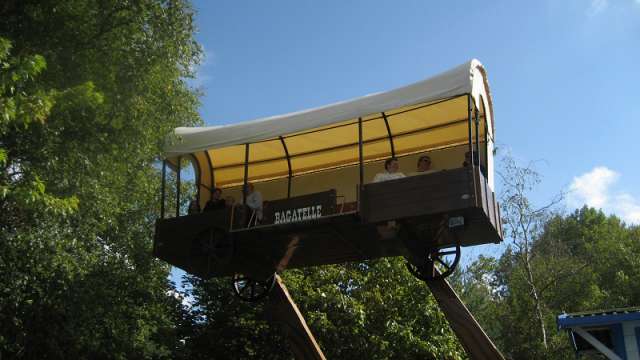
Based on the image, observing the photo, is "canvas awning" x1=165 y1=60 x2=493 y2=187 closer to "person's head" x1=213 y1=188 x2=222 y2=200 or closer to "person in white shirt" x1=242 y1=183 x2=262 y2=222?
"person's head" x1=213 y1=188 x2=222 y2=200

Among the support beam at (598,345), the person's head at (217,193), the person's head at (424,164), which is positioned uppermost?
the person's head at (217,193)

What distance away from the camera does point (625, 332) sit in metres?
10.2

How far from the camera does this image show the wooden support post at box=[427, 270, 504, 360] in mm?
9078

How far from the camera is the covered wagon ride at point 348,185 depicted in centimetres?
873

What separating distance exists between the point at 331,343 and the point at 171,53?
329 inches

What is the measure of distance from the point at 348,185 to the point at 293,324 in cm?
271

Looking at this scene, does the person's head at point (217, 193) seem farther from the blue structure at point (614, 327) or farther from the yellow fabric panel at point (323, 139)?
the blue structure at point (614, 327)

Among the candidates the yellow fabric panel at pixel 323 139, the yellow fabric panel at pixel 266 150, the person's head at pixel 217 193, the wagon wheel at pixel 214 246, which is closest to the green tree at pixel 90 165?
the person's head at pixel 217 193

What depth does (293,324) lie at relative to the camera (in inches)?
416

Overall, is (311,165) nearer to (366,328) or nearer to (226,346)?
(366,328)

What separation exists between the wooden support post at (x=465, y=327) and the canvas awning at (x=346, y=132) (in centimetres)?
245

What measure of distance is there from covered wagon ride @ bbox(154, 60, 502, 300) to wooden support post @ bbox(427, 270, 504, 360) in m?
0.28

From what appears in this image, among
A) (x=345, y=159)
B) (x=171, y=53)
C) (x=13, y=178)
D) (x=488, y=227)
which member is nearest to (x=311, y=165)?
(x=345, y=159)

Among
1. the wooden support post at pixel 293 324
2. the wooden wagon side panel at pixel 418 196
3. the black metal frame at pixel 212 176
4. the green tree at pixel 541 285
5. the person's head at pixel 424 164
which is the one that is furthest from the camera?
the green tree at pixel 541 285
